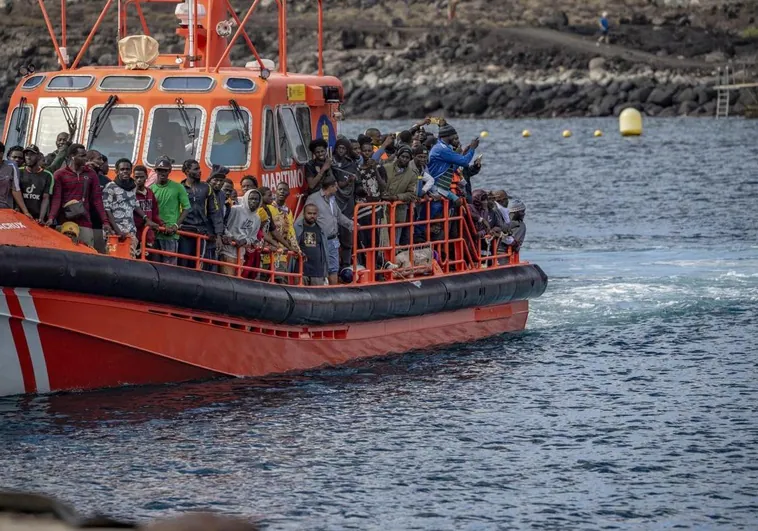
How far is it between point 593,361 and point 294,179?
12.2ft

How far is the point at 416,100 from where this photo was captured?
70.6 m

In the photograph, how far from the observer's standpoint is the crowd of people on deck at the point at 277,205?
1287 centimetres

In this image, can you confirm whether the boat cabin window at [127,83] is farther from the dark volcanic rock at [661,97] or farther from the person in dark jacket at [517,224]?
the dark volcanic rock at [661,97]

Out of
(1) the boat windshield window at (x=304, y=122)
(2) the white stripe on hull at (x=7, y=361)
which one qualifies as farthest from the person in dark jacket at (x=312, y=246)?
(2) the white stripe on hull at (x=7, y=361)

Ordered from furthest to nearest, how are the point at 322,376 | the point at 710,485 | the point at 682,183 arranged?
the point at 682,183 < the point at 322,376 < the point at 710,485

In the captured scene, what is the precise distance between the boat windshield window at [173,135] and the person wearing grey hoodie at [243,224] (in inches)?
37.5

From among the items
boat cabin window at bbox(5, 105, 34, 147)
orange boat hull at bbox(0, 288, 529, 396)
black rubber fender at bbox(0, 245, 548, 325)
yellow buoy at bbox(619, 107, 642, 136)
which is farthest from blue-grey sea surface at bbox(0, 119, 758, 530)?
yellow buoy at bbox(619, 107, 642, 136)

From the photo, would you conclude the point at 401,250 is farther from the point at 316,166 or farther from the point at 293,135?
the point at 293,135

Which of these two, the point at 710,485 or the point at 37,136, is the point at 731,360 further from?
the point at 37,136

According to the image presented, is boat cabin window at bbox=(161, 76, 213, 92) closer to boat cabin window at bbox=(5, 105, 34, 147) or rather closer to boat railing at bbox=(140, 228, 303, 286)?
boat cabin window at bbox=(5, 105, 34, 147)

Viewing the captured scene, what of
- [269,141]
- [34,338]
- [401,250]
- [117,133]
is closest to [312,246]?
[269,141]

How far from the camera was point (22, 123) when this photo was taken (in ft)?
49.0

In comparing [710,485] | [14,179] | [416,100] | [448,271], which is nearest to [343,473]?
[710,485]

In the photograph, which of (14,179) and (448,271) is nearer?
(14,179)
